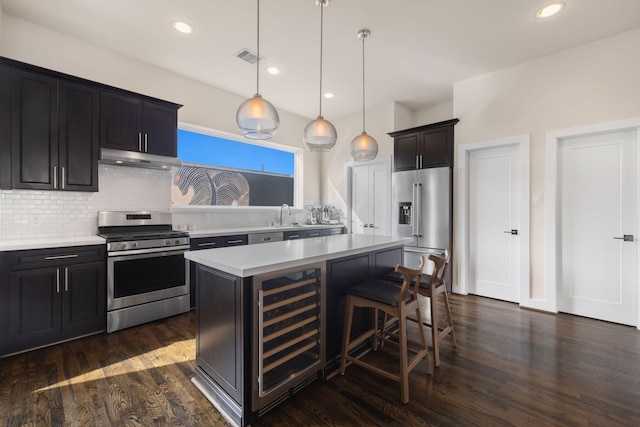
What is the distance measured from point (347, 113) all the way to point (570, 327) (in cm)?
458

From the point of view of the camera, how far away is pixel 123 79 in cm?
353

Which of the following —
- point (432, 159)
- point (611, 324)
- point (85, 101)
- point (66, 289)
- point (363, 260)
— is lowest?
point (611, 324)

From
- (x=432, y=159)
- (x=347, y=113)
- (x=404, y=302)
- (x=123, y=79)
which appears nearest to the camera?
(x=404, y=302)

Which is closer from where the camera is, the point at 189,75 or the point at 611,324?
the point at 611,324

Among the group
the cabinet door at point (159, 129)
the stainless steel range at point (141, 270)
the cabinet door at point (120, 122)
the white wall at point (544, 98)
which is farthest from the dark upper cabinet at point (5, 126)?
the white wall at point (544, 98)

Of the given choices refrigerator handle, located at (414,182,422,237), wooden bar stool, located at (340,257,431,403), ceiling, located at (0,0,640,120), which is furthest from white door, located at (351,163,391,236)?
wooden bar stool, located at (340,257,431,403)

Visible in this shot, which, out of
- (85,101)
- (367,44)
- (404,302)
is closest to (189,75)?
(85,101)

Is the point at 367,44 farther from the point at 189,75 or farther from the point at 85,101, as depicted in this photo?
the point at 85,101

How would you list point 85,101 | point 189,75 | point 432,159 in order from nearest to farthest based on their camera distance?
point 85,101, point 189,75, point 432,159

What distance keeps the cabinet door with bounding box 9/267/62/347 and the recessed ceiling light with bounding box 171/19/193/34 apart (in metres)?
2.59

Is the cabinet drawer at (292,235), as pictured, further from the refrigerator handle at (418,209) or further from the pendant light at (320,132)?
the pendant light at (320,132)

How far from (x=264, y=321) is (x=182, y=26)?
301 cm

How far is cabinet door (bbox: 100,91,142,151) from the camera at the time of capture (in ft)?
10.2

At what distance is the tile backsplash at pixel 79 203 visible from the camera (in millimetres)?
2861
